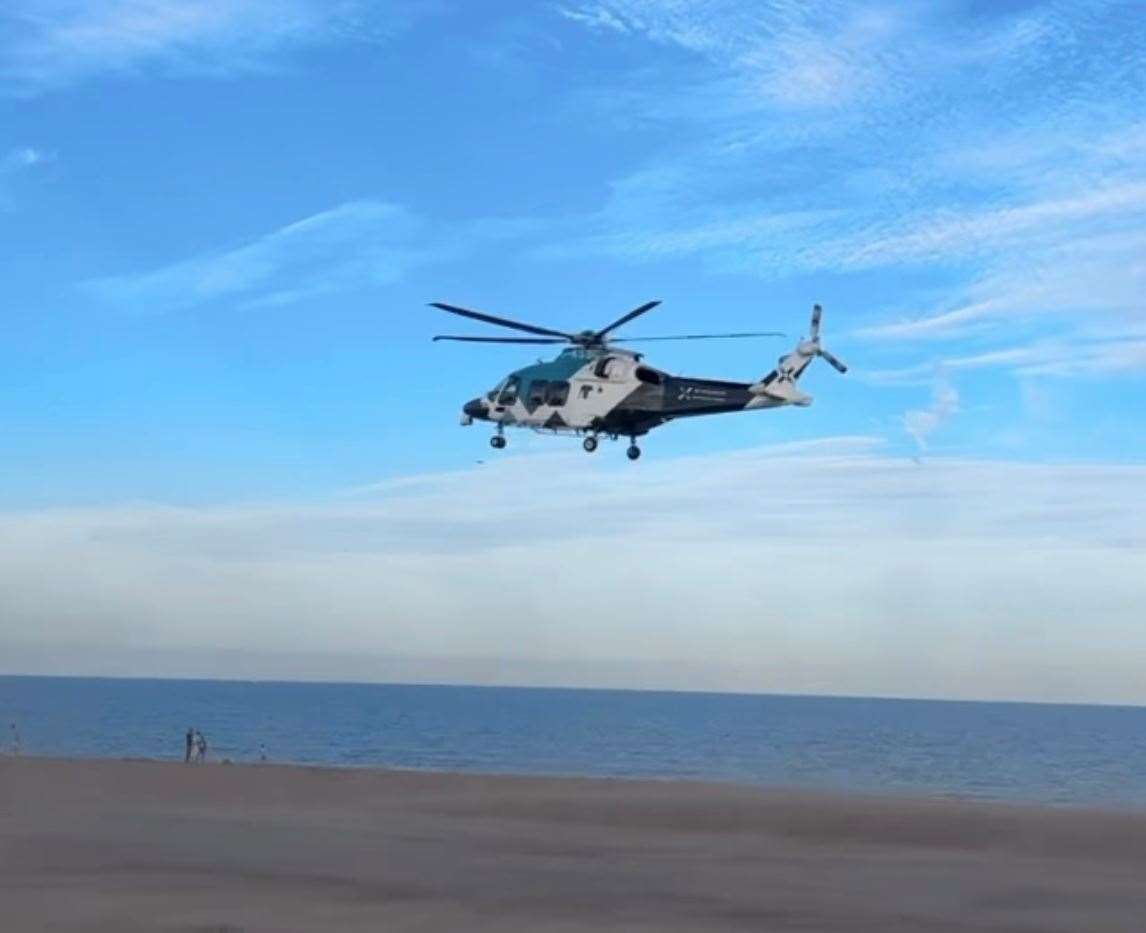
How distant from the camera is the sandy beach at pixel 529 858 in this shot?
43.5 feet

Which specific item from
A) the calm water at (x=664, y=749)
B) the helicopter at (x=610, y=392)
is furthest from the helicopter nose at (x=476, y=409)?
the calm water at (x=664, y=749)

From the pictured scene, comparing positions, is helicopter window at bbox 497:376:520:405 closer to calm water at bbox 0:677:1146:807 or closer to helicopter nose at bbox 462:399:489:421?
helicopter nose at bbox 462:399:489:421

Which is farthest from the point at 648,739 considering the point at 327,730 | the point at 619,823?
the point at 619,823

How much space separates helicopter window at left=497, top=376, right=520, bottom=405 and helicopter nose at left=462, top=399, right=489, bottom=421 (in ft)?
1.38

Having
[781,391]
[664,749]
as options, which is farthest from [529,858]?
[664,749]

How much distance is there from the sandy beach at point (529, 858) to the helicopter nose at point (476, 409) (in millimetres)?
8081

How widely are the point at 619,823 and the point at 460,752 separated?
69.5 meters

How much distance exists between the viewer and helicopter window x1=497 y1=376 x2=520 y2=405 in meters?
31.0

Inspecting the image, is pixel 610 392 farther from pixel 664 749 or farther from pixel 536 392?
pixel 664 749

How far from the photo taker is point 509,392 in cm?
3109

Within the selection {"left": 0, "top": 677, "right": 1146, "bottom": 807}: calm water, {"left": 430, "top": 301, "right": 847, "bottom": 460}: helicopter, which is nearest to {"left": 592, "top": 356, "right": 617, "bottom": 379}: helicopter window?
{"left": 430, "top": 301, "right": 847, "bottom": 460}: helicopter

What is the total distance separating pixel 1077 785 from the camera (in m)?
68.9

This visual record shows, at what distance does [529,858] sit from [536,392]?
566 inches

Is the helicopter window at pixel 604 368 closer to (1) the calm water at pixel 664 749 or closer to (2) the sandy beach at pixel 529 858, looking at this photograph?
(2) the sandy beach at pixel 529 858
